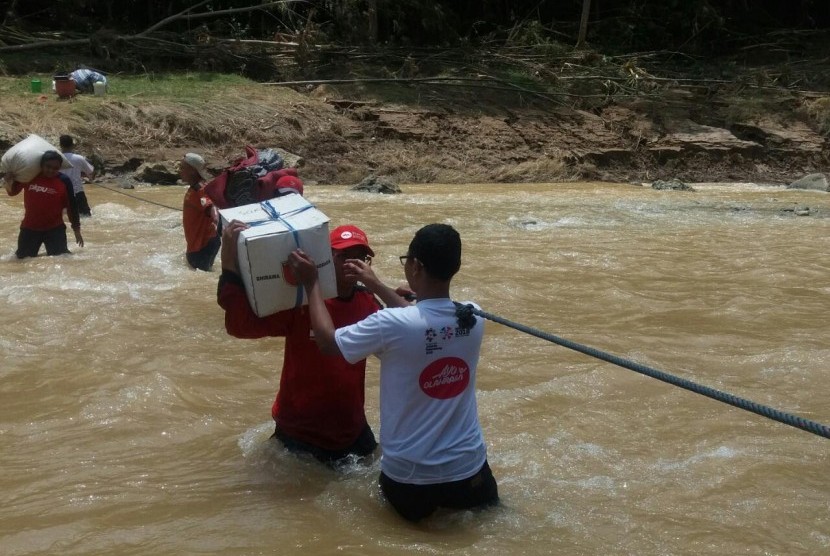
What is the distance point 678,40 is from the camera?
81.5ft

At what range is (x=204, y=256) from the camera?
781cm

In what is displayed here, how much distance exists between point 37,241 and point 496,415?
5130 millimetres

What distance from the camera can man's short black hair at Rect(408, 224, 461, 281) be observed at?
3016 mm

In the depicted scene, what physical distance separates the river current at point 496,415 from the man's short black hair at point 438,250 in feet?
3.04

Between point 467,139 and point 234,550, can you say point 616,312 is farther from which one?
point 467,139

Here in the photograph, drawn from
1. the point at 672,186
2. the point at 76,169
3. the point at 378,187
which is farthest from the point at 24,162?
the point at 672,186

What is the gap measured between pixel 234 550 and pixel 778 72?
21.8 m

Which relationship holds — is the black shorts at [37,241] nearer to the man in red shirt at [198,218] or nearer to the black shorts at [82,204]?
the man in red shirt at [198,218]

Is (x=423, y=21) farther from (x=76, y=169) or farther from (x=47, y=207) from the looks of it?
(x=47, y=207)

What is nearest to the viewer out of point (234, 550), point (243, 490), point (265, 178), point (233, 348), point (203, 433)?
point (234, 550)

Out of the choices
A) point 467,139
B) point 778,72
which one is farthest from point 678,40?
point 467,139

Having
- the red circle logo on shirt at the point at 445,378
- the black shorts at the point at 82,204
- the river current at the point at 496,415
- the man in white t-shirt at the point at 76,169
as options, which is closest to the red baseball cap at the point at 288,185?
the river current at the point at 496,415

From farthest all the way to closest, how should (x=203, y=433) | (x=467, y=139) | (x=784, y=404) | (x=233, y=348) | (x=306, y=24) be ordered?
1. (x=306, y=24)
2. (x=467, y=139)
3. (x=233, y=348)
4. (x=784, y=404)
5. (x=203, y=433)

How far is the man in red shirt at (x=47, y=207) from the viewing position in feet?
26.3
